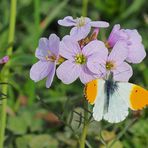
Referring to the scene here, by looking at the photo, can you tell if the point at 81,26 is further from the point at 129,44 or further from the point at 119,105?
the point at 119,105

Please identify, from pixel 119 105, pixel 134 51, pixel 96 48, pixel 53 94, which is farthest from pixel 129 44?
pixel 53 94

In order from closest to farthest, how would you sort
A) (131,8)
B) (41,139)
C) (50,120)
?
(41,139) < (50,120) < (131,8)

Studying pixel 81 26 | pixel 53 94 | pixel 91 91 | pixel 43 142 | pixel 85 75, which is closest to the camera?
pixel 91 91

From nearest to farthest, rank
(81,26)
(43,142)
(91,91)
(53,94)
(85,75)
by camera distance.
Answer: (91,91), (85,75), (81,26), (43,142), (53,94)

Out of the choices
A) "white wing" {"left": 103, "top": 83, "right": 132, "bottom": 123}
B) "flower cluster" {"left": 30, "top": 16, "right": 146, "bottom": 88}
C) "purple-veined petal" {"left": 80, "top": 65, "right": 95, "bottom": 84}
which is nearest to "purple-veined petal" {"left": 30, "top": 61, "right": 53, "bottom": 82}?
"flower cluster" {"left": 30, "top": 16, "right": 146, "bottom": 88}

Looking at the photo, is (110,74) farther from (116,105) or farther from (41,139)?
(41,139)

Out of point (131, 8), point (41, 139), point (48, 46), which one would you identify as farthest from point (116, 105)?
point (131, 8)
